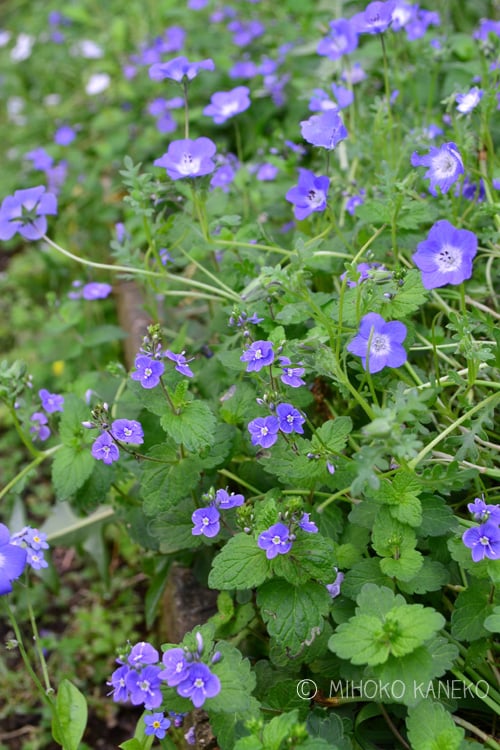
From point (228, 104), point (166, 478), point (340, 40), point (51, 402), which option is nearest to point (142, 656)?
point (166, 478)

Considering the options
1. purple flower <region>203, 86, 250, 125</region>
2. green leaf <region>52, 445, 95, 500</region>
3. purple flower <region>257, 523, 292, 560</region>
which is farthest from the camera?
purple flower <region>203, 86, 250, 125</region>

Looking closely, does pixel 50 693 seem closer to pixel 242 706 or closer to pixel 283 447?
pixel 242 706

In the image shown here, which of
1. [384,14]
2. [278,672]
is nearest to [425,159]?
[384,14]

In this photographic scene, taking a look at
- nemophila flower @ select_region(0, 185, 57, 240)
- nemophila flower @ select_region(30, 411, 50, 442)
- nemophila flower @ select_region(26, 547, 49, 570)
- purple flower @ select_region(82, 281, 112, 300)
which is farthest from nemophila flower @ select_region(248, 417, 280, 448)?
purple flower @ select_region(82, 281, 112, 300)

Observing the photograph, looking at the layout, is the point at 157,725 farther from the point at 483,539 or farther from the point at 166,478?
the point at 483,539

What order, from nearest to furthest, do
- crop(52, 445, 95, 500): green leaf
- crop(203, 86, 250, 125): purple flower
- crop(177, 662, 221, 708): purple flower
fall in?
crop(177, 662, 221, 708): purple flower → crop(52, 445, 95, 500): green leaf → crop(203, 86, 250, 125): purple flower

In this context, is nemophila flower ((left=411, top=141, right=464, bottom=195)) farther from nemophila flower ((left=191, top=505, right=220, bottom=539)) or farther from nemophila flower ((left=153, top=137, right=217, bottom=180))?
nemophila flower ((left=191, top=505, right=220, bottom=539))

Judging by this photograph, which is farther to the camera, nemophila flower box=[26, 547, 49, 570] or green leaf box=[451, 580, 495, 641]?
nemophila flower box=[26, 547, 49, 570]
